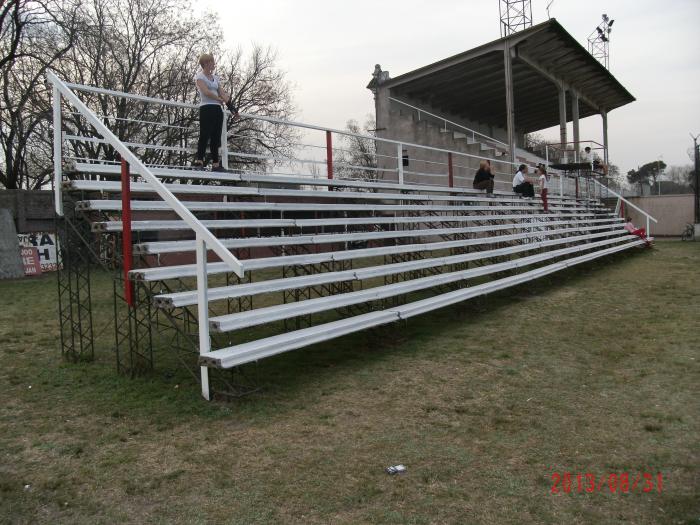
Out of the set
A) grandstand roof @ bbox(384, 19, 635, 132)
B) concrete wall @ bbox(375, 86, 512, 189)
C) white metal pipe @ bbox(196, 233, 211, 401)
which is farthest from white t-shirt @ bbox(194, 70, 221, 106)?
grandstand roof @ bbox(384, 19, 635, 132)

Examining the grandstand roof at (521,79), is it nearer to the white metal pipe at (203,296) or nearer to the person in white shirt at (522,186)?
the person in white shirt at (522,186)

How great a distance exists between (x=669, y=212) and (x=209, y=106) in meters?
26.7

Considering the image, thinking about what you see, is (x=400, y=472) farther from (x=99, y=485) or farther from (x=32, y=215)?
(x=32, y=215)

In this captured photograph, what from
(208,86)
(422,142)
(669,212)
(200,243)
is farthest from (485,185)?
(669,212)

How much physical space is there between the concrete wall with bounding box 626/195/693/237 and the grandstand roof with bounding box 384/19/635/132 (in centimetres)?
575

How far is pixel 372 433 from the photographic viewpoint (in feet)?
12.7

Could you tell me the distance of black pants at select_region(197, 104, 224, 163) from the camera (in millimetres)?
6480

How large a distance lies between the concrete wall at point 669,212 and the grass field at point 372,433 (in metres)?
23.2

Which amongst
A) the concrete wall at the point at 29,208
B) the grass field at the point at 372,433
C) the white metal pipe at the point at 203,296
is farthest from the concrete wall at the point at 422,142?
the white metal pipe at the point at 203,296

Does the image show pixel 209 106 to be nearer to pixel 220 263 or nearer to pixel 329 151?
pixel 220 263

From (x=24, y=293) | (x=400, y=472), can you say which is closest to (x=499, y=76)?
(x=24, y=293)

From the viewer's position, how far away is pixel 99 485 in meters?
3.12

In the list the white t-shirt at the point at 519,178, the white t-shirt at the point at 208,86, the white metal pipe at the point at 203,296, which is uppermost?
the white t-shirt at the point at 208,86

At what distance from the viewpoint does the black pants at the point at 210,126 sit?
6480mm
